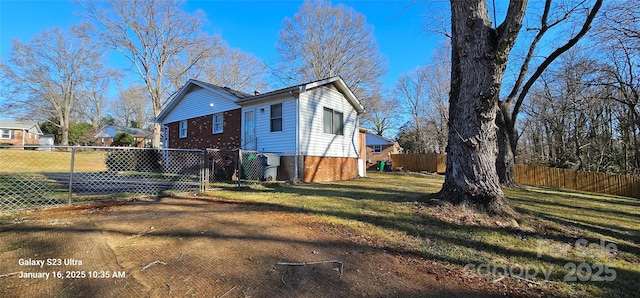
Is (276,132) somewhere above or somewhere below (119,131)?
below

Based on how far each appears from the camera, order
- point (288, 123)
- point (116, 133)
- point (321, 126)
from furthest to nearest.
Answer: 1. point (116, 133)
2. point (321, 126)
3. point (288, 123)

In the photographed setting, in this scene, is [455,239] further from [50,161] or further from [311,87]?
[50,161]

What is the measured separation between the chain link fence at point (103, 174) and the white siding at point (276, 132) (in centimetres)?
257

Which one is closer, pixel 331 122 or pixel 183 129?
pixel 331 122

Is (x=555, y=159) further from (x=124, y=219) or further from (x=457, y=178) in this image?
(x=124, y=219)

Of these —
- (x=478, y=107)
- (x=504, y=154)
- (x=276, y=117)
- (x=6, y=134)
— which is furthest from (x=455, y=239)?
(x=6, y=134)

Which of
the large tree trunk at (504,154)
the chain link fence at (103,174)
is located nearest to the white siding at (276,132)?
the chain link fence at (103,174)

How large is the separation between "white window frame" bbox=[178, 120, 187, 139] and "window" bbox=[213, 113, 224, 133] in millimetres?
2708

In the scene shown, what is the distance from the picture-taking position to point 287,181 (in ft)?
32.5

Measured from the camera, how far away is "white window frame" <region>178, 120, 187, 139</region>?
14906 mm

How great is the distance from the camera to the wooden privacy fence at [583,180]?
14.7 meters

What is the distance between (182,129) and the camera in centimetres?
1509

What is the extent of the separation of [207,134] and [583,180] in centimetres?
2131

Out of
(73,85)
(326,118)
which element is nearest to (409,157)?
(326,118)
